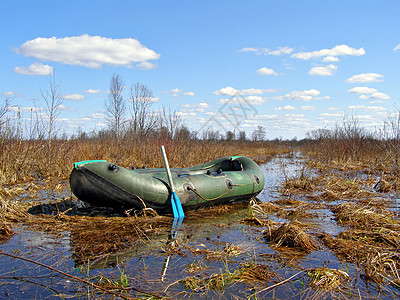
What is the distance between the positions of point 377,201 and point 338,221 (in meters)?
2.01

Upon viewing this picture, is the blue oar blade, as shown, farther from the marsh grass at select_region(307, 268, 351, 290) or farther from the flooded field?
the marsh grass at select_region(307, 268, 351, 290)

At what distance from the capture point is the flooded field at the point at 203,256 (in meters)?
→ 2.68

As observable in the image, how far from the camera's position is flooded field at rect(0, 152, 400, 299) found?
268cm

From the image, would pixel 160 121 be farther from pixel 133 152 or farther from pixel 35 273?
pixel 35 273

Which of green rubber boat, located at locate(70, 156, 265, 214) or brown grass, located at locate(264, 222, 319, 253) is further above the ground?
green rubber boat, located at locate(70, 156, 265, 214)

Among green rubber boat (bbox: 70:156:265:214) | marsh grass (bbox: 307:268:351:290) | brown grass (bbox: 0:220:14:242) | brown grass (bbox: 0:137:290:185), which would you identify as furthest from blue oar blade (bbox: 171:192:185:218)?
brown grass (bbox: 0:137:290:185)

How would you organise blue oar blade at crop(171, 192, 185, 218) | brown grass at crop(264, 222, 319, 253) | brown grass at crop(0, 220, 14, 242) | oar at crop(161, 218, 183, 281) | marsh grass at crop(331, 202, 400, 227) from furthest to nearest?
1. blue oar blade at crop(171, 192, 185, 218)
2. marsh grass at crop(331, 202, 400, 227)
3. brown grass at crop(0, 220, 14, 242)
4. brown grass at crop(264, 222, 319, 253)
5. oar at crop(161, 218, 183, 281)

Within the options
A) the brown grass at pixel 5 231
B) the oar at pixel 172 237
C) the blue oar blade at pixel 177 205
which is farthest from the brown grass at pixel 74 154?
the oar at pixel 172 237

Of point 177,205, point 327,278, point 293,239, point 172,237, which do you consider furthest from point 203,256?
point 177,205

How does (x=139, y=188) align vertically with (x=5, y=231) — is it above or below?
above

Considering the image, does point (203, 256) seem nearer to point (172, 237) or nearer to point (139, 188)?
point (172, 237)

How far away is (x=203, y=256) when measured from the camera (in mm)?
3445

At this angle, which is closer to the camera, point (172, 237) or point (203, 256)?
point (203, 256)

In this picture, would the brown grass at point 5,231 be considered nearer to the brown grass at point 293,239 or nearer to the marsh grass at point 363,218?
the brown grass at point 293,239
